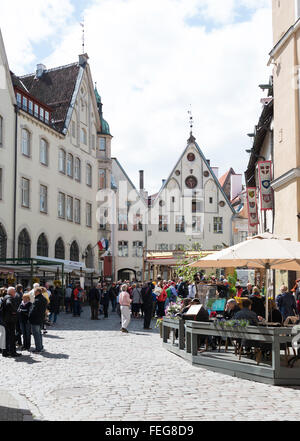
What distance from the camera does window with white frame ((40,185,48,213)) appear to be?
41625 mm

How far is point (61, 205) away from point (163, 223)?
623 inches

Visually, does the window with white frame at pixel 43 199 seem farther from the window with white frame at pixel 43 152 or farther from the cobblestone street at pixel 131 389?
the cobblestone street at pixel 131 389

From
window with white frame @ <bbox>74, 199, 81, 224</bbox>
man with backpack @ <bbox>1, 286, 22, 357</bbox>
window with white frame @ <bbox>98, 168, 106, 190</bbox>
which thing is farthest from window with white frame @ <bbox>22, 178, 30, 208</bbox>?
man with backpack @ <bbox>1, 286, 22, 357</bbox>

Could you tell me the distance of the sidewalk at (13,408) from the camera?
290 inches

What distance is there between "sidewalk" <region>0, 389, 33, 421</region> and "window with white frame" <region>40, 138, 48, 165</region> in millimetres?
33679

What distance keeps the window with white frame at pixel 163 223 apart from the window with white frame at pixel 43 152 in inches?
715

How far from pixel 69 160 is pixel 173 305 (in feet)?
104

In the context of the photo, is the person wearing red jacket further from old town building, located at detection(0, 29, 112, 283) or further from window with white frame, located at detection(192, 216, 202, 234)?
window with white frame, located at detection(192, 216, 202, 234)

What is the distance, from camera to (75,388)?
31.5 ft

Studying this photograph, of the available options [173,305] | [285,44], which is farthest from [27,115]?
[173,305]

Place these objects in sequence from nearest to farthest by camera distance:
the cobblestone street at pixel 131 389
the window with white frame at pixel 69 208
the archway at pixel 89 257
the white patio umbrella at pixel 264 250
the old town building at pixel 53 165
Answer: the cobblestone street at pixel 131 389 < the white patio umbrella at pixel 264 250 < the old town building at pixel 53 165 < the window with white frame at pixel 69 208 < the archway at pixel 89 257

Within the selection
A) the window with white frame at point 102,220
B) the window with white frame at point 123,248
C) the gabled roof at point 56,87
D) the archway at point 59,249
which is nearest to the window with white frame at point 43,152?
the gabled roof at point 56,87

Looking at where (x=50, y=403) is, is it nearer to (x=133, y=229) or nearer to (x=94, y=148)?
(x=94, y=148)

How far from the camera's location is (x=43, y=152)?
42.0m
